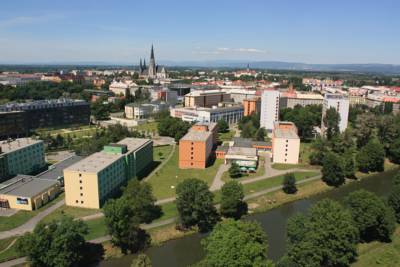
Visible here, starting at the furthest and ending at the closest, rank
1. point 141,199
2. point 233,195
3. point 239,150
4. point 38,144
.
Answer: point 239,150
point 38,144
point 233,195
point 141,199

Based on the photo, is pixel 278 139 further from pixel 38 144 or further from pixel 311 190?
pixel 38 144

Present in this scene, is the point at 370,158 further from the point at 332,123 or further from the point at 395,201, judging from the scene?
the point at 395,201

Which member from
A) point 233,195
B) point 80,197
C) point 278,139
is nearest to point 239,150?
point 278,139

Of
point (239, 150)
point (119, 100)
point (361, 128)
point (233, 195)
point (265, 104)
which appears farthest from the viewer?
point (119, 100)

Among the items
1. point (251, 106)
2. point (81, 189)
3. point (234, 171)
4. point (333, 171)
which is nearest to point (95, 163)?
point (81, 189)

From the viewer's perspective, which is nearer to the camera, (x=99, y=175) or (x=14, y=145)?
(x=99, y=175)

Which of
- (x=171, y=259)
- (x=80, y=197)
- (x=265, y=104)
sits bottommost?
(x=171, y=259)

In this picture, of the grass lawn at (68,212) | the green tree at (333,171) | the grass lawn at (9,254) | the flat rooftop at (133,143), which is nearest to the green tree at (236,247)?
the grass lawn at (68,212)

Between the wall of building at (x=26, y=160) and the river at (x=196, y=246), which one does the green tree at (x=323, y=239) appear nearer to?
the river at (x=196, y=246)
